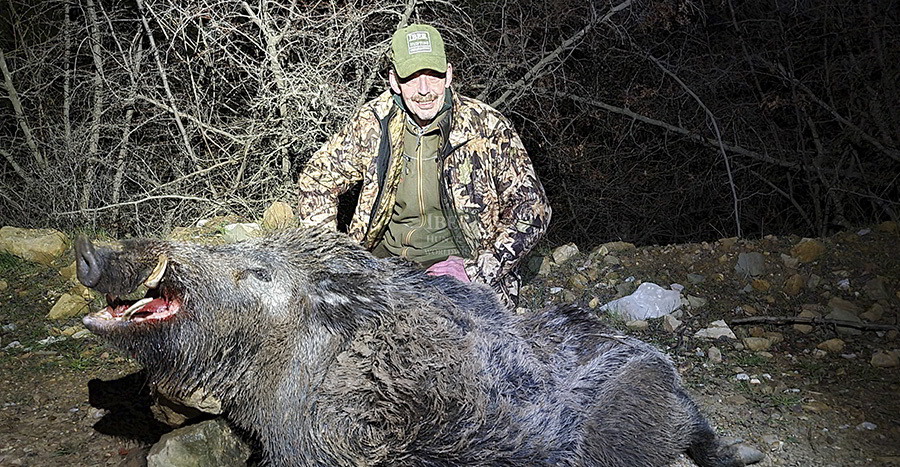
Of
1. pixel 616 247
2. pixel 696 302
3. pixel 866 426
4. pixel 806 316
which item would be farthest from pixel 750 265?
pixel 866 426

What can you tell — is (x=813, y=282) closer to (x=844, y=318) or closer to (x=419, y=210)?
(x=844, y=318)

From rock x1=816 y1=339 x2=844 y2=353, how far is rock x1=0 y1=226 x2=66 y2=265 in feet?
20.1

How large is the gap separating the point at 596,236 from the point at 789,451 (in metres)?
6.73

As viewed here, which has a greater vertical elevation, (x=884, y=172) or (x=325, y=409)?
(x=325, y=409)

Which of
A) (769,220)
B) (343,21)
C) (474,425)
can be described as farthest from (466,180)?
(769,220)

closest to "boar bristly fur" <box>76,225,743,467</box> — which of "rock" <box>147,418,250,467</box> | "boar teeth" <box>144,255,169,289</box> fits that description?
"boar teeth" <box>144,255,169,289</box>

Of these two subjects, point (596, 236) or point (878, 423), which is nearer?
point (878, 423)

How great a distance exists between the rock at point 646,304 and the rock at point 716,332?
0.35 m

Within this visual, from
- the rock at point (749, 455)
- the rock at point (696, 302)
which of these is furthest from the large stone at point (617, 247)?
the rock at point (749, 455)

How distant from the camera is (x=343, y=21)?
22.9ft

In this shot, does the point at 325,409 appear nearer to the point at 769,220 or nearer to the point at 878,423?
the point at 878,423

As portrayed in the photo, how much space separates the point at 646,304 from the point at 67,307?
4.30 m

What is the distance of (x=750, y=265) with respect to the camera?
19.6 feet

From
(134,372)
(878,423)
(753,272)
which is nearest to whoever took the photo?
(878,423)
